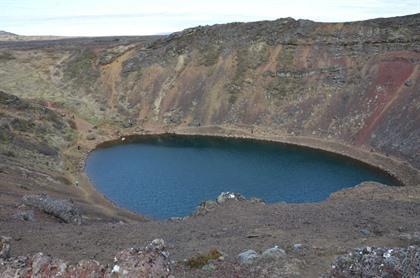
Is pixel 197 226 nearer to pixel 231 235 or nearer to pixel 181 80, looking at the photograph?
pixel 231 235

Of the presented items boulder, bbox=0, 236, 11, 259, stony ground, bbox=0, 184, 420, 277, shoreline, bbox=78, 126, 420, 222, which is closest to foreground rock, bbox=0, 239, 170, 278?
boulder, bbox=0, 236, 11, 259

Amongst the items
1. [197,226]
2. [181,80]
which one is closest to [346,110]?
[181,80]

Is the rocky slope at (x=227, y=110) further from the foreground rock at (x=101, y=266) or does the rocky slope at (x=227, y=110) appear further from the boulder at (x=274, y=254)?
the foreground rock at (x=101, y=266)

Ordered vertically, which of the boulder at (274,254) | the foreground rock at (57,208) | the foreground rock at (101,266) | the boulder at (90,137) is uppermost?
the foreground rock at (101,266)

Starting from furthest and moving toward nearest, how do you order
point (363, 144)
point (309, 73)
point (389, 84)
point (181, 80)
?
point (181, 80) → point (309, 73) → point (389, 84) → point (363, 144)

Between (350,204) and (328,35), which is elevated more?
(328,35)

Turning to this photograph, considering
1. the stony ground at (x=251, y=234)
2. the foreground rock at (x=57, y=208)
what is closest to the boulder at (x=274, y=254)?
the stony ground at (x=251, y=234)

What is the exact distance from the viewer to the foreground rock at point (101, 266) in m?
15.4

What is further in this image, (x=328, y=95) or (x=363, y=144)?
(x=328, y=95)

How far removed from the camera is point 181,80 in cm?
9594

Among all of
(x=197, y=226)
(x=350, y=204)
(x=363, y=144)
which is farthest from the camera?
(x=363, y=144)

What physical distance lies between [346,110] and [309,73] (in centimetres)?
1140

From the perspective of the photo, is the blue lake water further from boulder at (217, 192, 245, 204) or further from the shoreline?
boulder at (217, 192, 245, 204)

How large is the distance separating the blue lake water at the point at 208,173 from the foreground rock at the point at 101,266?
32.5 metres
